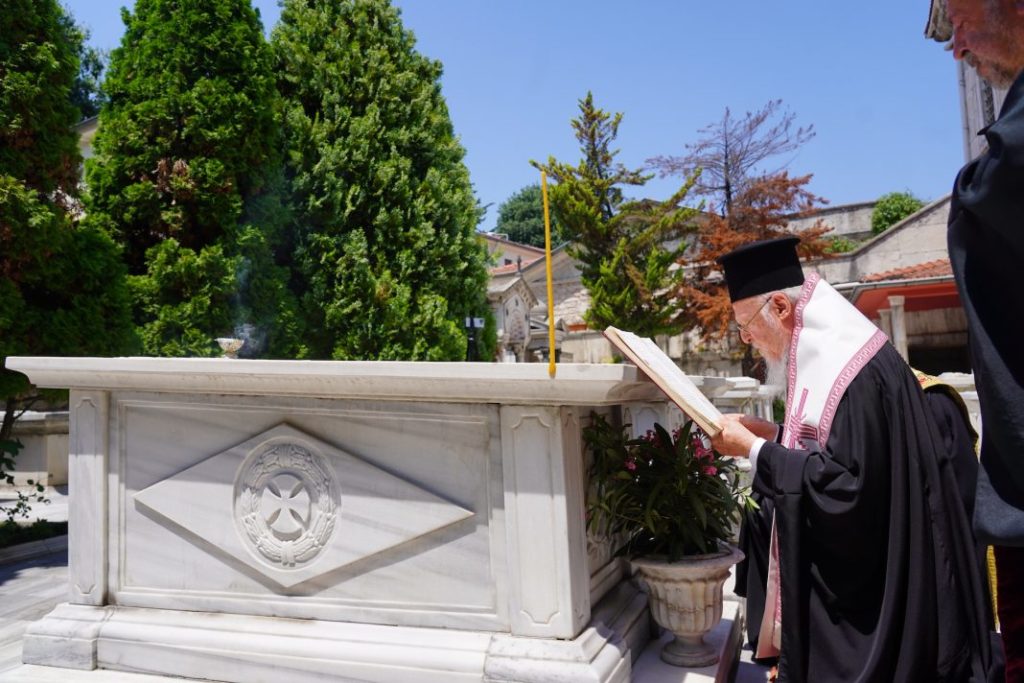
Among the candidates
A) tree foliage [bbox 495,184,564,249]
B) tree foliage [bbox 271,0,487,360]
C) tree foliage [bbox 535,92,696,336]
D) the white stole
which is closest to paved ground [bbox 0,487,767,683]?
the white stole

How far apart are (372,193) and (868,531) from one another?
32.8 feet

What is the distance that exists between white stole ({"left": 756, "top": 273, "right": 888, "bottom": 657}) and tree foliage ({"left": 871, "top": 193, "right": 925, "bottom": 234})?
26561 mm

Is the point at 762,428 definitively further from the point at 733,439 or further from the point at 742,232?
the point at 742,232

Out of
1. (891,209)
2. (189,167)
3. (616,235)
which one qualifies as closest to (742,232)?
(616,235)

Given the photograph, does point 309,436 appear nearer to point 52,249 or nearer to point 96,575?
point 96,575

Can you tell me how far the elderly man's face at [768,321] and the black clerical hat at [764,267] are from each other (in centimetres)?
3

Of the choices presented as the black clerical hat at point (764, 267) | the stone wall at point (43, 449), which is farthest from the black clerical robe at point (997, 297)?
the stone wall at point (43, 449)

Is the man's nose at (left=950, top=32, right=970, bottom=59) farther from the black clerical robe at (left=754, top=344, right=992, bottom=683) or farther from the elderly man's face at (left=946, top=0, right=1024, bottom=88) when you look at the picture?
the black clerical robe at (left=754, top=344, right=992, bottom=683)

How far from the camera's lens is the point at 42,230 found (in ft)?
19.6

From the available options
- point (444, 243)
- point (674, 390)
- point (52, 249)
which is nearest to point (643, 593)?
point (674, 390)

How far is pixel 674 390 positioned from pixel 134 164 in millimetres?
8415

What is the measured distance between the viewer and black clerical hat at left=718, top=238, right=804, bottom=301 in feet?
6.97

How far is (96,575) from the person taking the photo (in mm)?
2701

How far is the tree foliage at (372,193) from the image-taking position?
10.4 metres
